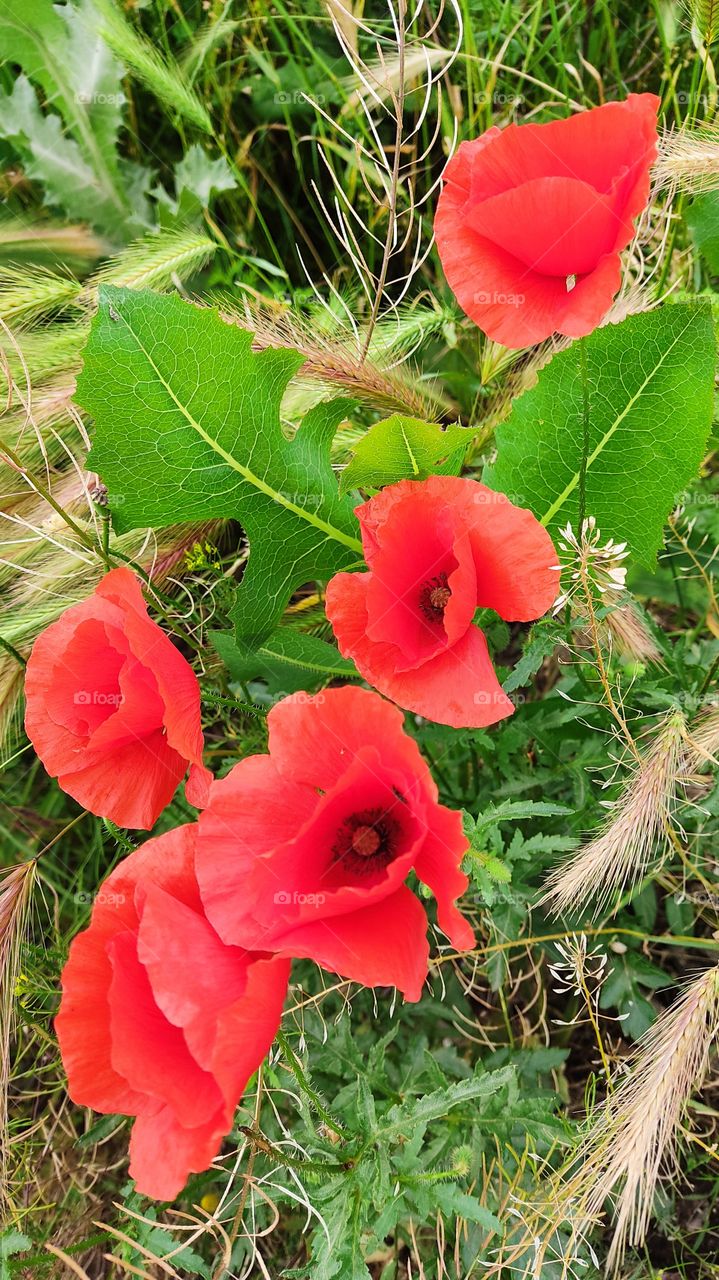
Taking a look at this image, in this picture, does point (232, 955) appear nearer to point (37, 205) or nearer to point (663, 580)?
point (663, 580)

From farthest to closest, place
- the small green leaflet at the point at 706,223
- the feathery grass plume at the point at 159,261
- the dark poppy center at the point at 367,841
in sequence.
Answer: the feathery grass plume at the point at 159,261 < the small green leaflet at the point at 706,223 < the dark poppy center at the point at 367,841

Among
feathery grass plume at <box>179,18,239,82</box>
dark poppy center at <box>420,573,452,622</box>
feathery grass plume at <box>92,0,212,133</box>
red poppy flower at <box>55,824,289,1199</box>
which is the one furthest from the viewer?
feathery grass plume at <box>179,18,239,82</box>

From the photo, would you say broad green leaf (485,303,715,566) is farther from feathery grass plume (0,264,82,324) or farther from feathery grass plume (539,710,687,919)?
feathery grass plume (0,264,82,324)

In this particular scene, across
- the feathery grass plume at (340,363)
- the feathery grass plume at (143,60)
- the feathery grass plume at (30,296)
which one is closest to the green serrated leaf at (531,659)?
the feathery grass plume at (340,363)

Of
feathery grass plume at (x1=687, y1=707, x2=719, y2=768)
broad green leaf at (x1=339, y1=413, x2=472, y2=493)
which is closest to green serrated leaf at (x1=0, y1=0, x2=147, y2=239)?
broad green leaf at (x1=339, y1=413, x2=472, y2=493)

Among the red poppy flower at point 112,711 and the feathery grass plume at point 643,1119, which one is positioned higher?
the red poppy flower at point 112,711

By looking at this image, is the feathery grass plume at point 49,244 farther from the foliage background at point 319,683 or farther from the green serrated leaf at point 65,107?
the green serrated leaf at point 65,107

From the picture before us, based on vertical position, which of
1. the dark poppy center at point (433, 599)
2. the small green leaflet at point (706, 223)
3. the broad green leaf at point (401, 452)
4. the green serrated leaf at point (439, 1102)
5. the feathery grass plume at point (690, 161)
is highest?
the feathery grass plume at point (690, 161)

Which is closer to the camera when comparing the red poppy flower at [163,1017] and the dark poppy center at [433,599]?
the red poppy flower at [163,1017]
